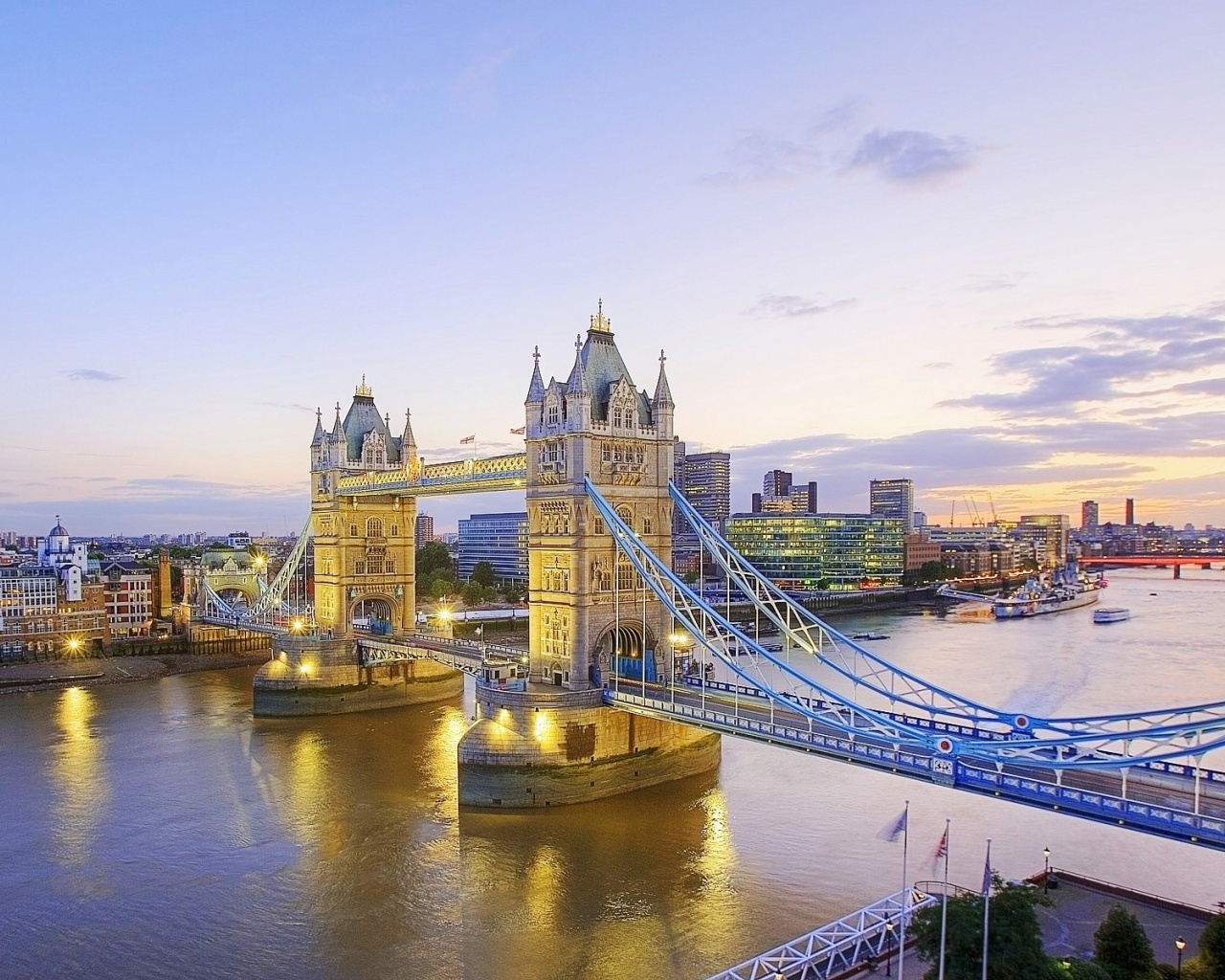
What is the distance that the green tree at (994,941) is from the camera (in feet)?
60.2

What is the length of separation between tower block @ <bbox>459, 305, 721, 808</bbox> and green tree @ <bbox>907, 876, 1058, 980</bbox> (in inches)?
738

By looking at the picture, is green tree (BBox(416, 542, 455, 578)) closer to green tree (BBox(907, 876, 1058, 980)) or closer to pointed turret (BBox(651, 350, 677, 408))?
pointed turret (BBox(651, 350, 677, 408))

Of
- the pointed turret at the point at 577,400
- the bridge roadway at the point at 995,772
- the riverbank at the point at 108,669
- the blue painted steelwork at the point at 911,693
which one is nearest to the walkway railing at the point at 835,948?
the bridge roadway at the point at 995,772

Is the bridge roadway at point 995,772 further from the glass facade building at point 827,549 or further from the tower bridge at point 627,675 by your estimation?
the glass facade building at point 827,549

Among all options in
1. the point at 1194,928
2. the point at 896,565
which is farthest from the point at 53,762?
the point at 896,565

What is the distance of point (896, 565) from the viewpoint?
6732 inches

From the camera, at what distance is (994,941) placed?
18.7 metres

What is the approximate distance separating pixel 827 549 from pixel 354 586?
12145 centimetres

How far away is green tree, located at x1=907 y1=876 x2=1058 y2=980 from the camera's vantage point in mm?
18344

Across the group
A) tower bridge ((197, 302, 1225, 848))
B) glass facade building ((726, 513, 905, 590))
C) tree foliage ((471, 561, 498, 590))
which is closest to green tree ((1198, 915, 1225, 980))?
tower bridge ((197, 302, 1225, 848))

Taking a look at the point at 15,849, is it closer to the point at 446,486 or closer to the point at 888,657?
the point at 446,486

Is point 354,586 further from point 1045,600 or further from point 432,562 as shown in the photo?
point 1045,600

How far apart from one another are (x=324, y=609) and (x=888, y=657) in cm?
4776

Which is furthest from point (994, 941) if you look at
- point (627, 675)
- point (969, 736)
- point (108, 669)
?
point (108, 669)
